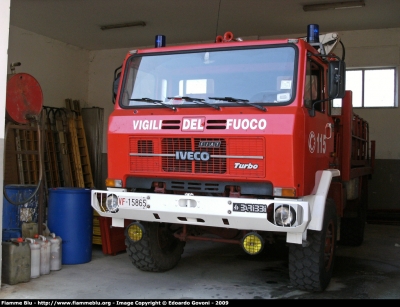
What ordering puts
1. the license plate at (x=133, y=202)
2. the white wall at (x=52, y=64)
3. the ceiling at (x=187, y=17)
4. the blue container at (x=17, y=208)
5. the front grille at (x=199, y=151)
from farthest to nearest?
the white wall at (x=52, y=64)
the ceiling at (x=187, y=17)
the blue container at (x=17, y=208)
the license plate at (x=133, y=202)
the front grille at (x=199, y=151)

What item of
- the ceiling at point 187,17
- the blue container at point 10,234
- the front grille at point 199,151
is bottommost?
the blue container at point 10,234

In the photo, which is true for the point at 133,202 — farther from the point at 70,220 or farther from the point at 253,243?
the point at 70,220

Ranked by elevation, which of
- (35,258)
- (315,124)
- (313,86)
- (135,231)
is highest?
(313,86)

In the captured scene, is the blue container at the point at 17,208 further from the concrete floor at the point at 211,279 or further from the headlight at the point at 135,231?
the headlight at the point at 135,231

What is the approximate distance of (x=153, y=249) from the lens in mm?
5414

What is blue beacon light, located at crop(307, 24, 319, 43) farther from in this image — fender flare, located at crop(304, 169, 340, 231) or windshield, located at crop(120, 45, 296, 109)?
fender flare, located at crop(304, 169, 340, 231)

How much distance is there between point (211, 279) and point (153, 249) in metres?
0.75

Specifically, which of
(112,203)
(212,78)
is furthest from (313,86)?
(112,203)

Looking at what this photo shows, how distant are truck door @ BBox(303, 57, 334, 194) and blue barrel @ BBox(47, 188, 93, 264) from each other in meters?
2.88

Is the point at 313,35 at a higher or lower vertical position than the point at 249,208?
higher

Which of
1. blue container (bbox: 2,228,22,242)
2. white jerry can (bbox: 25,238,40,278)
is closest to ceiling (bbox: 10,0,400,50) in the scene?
blue container (bbox: 2,228,22,242)

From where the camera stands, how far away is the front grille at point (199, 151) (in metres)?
4.40

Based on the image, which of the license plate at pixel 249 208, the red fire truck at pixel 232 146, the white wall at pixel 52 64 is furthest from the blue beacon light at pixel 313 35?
the white wall at pixel 52 64

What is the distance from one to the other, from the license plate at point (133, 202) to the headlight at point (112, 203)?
92 mm
